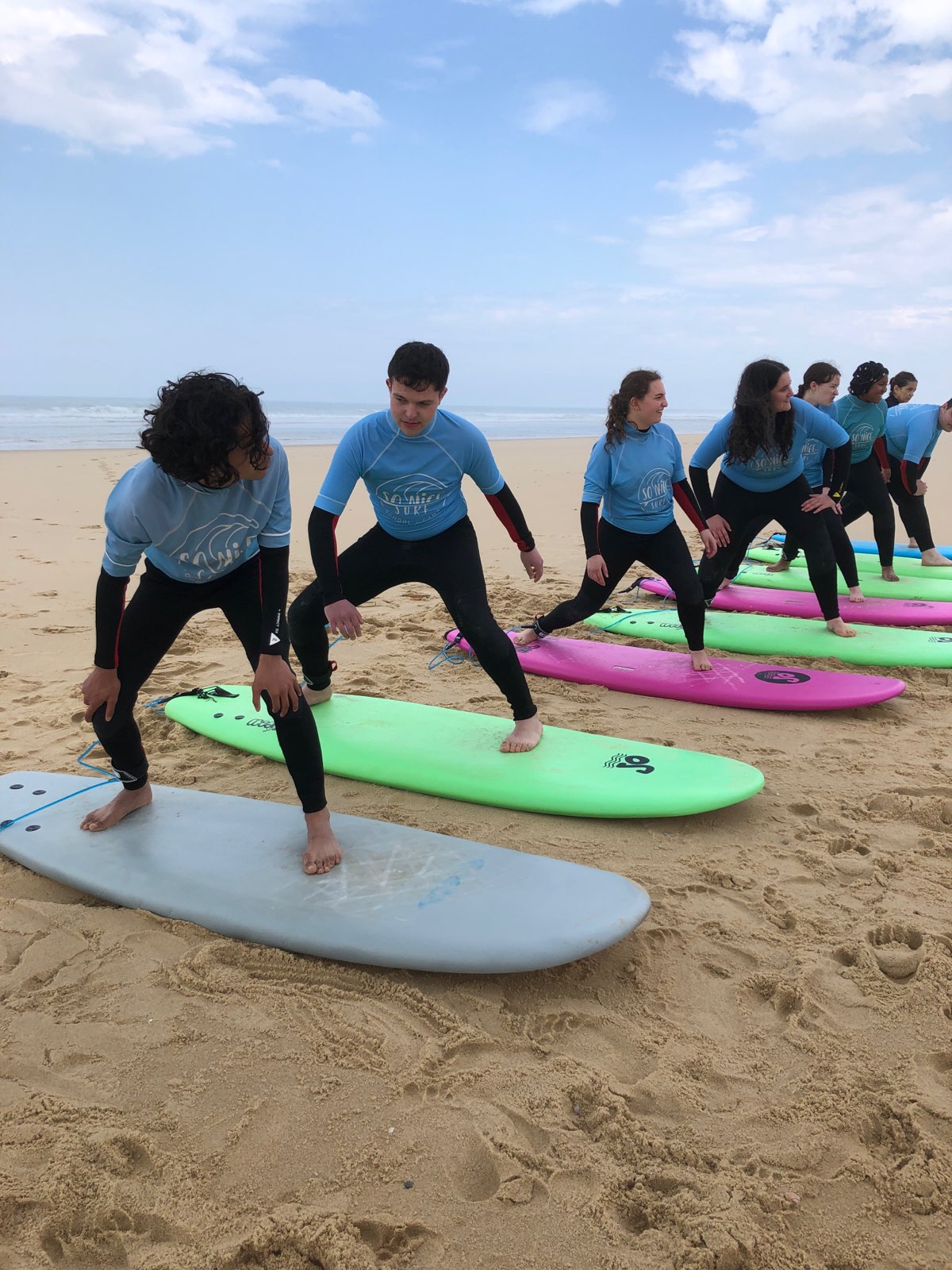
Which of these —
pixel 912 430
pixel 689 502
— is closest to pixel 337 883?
pixel 689 502

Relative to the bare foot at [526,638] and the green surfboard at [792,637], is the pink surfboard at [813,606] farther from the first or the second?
the bare foot at [526,638]

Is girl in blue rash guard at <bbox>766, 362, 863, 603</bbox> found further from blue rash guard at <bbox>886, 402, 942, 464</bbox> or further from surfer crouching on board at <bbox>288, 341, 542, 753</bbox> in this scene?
surfer crouching on board at <bbox>288, 341, 542, 753</bbox>

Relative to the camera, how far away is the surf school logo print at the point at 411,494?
3332mm

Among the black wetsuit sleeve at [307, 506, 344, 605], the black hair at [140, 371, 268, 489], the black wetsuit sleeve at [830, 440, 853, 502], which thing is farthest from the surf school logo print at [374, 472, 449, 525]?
the black wetsuit sleeve at [830, 440, 853, 502]

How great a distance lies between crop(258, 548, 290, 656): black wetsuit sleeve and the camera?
94.0 inches

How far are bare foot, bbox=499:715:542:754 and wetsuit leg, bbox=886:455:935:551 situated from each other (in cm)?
490

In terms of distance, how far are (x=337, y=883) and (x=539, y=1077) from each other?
859mm

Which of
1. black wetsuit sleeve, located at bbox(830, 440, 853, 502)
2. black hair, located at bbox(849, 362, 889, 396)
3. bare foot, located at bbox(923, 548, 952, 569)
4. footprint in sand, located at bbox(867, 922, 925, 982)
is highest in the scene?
black hair, located at bbox(849, 362, 889, 396)

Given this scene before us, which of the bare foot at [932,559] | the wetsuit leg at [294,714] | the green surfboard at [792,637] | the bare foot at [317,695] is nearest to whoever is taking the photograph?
the wetsuit leg at [294,714]

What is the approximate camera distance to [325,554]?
3.28m

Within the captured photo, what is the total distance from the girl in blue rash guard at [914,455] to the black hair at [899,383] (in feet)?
0.30

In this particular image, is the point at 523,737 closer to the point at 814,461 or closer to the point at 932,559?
the point at 814,461

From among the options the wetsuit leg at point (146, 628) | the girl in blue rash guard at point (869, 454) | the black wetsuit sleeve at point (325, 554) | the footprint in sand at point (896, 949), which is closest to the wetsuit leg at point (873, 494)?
the girl in blue rash guard at point (869, 454)

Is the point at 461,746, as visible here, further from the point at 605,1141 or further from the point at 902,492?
the point at 902,492
